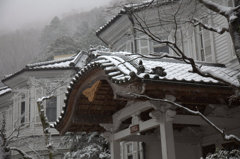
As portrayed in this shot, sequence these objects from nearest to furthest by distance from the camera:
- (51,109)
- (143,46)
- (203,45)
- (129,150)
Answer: (203,45), (129,150), (143,46), (51,109)

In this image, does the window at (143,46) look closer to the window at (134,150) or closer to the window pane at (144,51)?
the window pane at (144,51)

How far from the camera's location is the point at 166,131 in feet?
28.8

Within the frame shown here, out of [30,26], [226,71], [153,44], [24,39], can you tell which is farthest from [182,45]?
[30,26]

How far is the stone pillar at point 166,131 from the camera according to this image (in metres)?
8.59

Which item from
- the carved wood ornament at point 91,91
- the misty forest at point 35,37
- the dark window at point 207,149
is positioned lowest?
the dark window at point 207,149

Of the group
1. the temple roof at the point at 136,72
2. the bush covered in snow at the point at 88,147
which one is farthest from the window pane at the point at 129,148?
the temple roof at the point at 136,72

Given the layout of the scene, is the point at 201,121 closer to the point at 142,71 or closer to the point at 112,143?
the point at 142,71

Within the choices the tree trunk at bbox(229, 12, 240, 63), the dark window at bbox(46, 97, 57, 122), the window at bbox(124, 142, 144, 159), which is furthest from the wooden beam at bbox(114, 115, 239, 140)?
the dark window at bbox(46, 97, 57, 122)

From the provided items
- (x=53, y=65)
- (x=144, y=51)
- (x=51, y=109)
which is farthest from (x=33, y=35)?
(x=144, y=51)

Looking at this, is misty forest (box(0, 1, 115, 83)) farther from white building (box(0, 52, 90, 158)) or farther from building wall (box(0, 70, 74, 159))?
building wall (box(0, 70, 74, 159))

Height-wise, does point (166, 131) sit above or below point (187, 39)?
below

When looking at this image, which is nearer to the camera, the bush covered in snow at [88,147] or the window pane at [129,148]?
the window pane at [129,148]

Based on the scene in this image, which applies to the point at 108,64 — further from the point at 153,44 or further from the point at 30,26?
the point at 30,26

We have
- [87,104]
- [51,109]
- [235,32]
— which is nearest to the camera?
[235,32]
